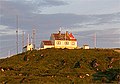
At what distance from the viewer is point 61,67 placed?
48188mm

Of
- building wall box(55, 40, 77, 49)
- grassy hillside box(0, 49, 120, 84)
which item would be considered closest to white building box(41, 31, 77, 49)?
building wall box(55, 40, 77, 49)

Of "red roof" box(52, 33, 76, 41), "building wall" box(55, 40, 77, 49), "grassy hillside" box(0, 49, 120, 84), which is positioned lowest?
"grassy hillside" box(0, 49, 120, 84)

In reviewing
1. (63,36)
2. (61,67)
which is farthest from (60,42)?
(61,67)

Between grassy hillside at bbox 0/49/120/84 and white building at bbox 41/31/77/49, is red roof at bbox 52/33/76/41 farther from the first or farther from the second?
grassy hillside at bbox 0/49/120/84

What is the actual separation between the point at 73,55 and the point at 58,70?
7910 millimetres

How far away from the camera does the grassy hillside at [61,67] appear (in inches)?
1590

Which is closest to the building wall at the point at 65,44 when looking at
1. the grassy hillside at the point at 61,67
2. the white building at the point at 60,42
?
the white building at the point at 60,42

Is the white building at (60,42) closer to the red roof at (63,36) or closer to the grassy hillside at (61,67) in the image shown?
the red roof at (63,36)

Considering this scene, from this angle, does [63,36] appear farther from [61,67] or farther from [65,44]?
[61,67]

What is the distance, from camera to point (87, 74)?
43.0 meters

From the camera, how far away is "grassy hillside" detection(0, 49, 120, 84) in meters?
40.4

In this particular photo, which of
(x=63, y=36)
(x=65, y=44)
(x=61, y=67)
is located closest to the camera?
(x=61, y=67)

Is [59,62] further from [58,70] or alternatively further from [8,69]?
[8,69]

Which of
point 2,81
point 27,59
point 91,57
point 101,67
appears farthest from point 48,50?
point 2,81
